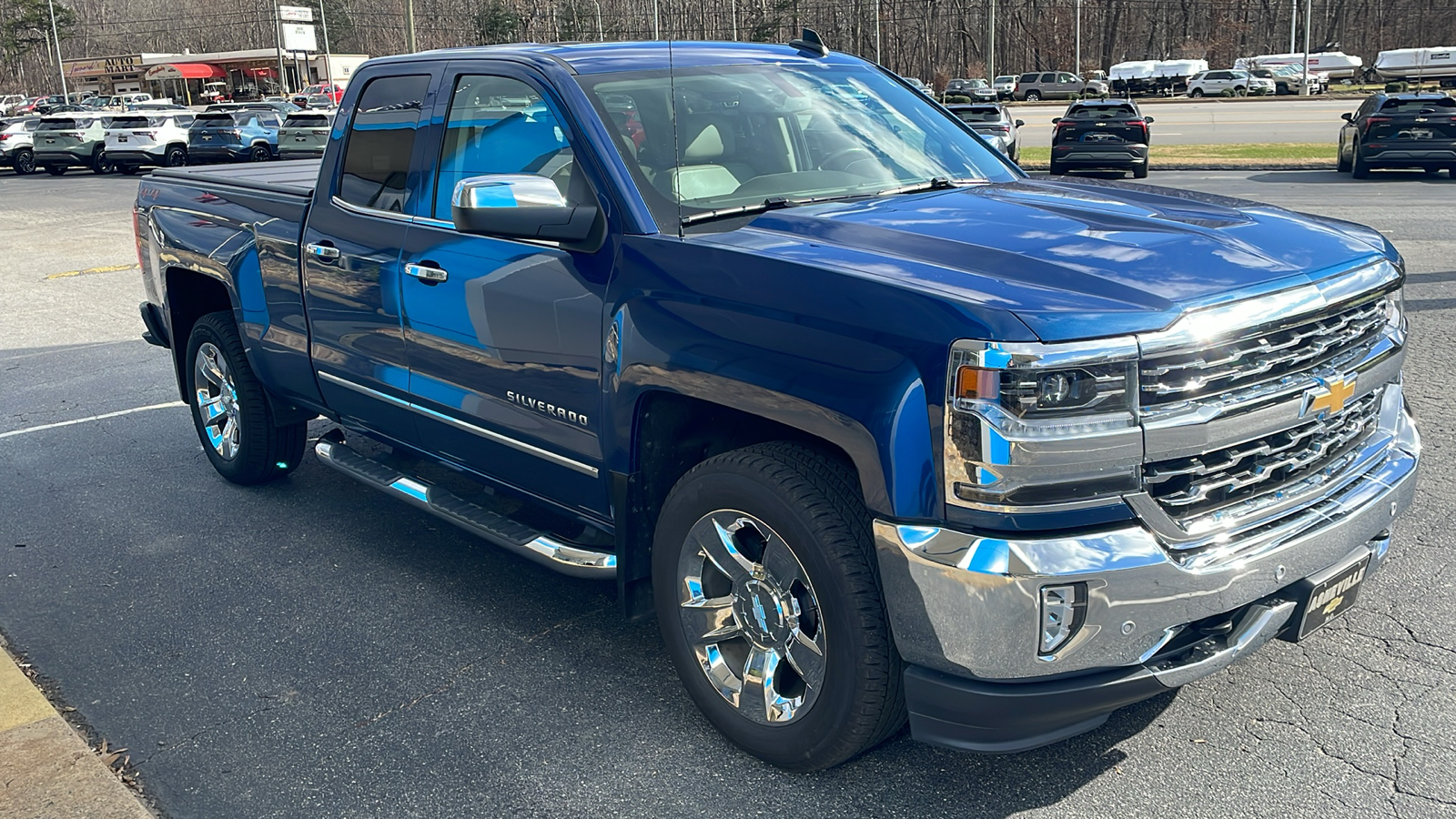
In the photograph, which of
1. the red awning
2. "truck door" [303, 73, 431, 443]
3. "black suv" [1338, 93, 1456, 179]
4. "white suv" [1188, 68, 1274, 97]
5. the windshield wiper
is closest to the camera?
the windshield wiper

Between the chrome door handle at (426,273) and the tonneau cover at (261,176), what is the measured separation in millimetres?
1140

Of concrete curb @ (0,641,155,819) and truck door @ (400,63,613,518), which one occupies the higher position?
truck door @ (400,63,613,518)

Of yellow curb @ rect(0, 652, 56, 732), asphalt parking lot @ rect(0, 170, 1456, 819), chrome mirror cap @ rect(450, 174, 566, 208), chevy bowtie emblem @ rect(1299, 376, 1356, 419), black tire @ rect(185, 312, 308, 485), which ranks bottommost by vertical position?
asphalt parking lot @ rect(0, 170, 1456, 819)

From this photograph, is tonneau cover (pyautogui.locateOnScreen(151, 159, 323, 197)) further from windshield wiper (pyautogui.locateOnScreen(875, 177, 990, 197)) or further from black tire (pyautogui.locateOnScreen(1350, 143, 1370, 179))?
black tire (pyautogui.locateOnScreen(1350, 143, 1370, 179))

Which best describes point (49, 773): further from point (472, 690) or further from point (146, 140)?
point (146, 140)

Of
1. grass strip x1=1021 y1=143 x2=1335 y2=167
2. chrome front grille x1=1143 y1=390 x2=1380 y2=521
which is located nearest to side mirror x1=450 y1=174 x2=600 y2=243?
chrome front grille x1=1143 y1=390 x2=1380 y2=521

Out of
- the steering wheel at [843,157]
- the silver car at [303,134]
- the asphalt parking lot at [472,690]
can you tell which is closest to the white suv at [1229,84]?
the silver car at [303,134]

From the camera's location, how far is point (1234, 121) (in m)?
38.4

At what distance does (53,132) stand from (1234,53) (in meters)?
84.5

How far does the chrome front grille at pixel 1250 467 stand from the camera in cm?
279

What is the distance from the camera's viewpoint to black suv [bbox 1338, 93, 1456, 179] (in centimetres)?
1912

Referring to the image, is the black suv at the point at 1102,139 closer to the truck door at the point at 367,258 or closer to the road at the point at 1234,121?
the road at the point at 1234,121

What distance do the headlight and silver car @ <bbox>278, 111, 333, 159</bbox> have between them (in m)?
30.7

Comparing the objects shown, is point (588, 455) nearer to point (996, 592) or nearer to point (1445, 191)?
point (996, 592)
